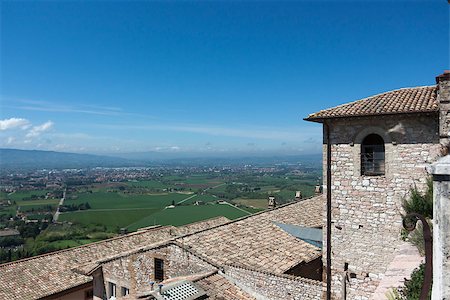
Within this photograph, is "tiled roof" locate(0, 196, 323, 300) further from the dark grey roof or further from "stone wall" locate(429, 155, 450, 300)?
"stone wall" locate(429, 155, 450, 300)

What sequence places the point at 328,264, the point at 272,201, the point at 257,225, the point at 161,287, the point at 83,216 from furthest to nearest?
1. the point at 83,216
2. the point at 272,201
3. the point at 257,225
4. the point at 328,264
5. the point at 161,287

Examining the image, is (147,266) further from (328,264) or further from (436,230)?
(436,230)

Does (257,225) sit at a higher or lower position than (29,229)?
higher

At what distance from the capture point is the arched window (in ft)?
33.0

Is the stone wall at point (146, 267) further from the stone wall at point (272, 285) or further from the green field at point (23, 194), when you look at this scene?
the green field at point (23, 194)

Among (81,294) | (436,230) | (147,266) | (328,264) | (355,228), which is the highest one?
(436,230)

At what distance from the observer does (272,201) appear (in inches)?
1009

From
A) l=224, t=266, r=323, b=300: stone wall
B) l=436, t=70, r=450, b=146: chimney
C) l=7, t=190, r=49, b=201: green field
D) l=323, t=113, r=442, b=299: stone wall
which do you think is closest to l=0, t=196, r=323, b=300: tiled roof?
l=224, t=266, r=323, b=300: stone wall

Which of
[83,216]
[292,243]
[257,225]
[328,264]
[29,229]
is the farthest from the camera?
[83,216]

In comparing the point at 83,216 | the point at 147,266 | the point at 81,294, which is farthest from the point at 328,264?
the point at 83,216

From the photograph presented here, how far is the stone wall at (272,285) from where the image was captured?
34.3 ft

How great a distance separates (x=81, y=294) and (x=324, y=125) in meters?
16.3

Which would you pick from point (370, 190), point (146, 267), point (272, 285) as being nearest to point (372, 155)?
point (370, 190)

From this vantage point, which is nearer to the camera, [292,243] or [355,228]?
[355,228]
